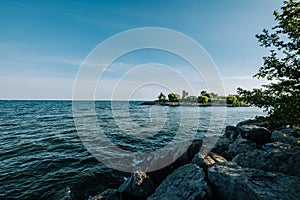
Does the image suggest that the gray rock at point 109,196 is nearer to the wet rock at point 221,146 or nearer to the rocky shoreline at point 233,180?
the rocky shoreline at point 233,180

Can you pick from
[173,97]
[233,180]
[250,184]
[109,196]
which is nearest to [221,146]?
[233,180]

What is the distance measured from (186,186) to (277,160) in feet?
9.81

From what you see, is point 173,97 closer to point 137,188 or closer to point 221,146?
point 221,146

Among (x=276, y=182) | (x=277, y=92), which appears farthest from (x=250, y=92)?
(x=276, y=182)

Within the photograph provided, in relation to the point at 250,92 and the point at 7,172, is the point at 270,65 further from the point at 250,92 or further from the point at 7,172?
the point at 7,172

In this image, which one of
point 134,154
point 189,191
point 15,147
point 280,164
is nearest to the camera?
point 189,191

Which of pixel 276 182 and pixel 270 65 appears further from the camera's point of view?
pixel 270 65

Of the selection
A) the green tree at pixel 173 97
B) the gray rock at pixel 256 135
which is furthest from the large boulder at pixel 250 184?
the green tree at pixel 173 97

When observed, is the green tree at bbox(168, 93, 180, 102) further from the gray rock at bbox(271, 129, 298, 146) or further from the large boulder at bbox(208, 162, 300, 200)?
the large boulder at bbox(208, 162, 300, 200)

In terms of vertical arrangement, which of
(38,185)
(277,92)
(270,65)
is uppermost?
(270,65)

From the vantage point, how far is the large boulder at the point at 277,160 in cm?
471

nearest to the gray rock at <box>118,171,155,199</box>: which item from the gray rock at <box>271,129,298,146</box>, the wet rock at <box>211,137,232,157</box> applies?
the wet rock at <box>211,137,232,157</box>

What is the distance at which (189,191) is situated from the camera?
4148 millimetres

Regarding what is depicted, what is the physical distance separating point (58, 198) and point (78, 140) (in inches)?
350
